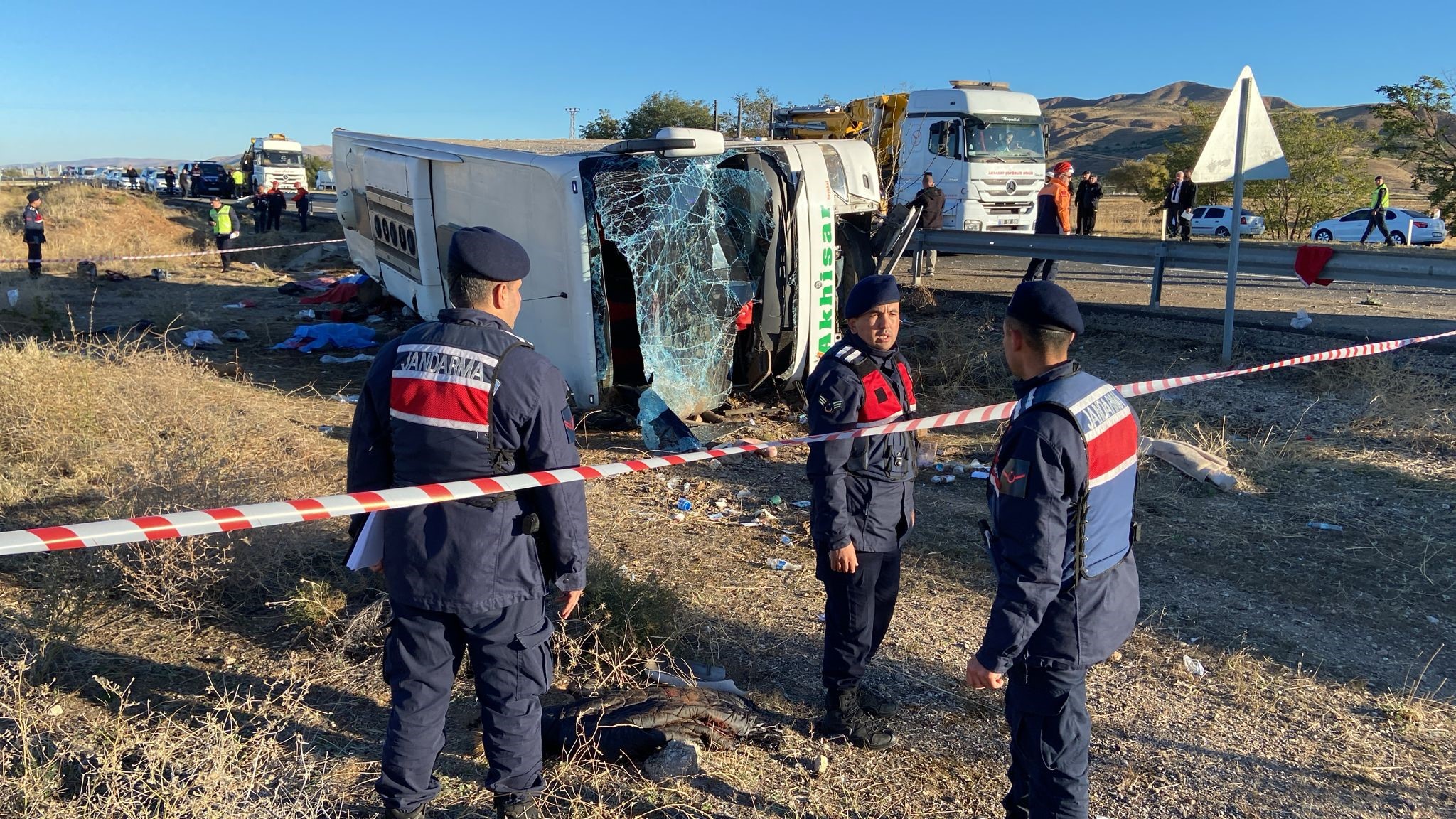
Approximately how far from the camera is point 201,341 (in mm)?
11109

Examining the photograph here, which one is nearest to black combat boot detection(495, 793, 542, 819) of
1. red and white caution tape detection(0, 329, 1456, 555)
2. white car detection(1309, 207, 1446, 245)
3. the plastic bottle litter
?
red and white caution tape detection(0, 329, 1456, 555)

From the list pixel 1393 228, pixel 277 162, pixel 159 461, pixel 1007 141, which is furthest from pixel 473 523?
pixel 277 162

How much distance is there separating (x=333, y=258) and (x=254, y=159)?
1791cm

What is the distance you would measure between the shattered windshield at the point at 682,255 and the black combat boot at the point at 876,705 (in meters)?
3.81

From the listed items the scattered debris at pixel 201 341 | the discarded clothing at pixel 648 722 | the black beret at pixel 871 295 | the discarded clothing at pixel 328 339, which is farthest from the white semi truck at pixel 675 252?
the scattered debris at pixel 201 341

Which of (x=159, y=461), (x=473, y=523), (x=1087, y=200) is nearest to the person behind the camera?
(x=473, y=523)

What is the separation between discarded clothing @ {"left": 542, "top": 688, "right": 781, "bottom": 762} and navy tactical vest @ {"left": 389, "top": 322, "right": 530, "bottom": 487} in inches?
43.5

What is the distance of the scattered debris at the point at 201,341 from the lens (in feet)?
36.1

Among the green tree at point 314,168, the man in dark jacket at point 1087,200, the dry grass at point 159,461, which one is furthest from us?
the green tree at point 314,168

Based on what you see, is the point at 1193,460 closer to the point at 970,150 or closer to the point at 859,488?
the point at 859,488

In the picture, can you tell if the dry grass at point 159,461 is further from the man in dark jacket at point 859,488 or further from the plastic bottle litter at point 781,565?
the man in dark jacket at point 859,488

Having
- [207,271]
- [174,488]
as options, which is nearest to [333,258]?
[207,271]

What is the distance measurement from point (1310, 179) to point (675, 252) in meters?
28.6

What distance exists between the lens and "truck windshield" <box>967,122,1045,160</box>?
1720cm
